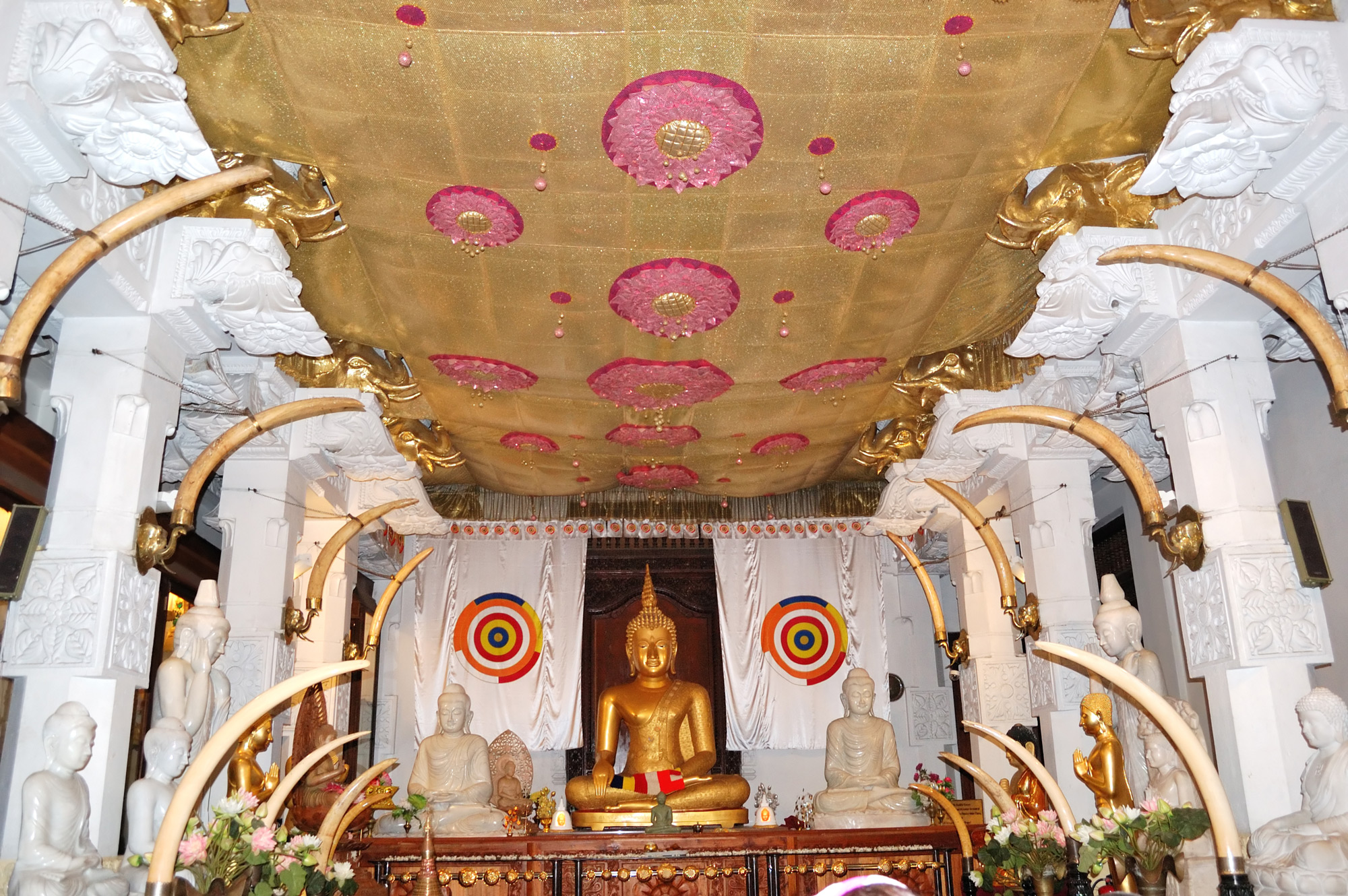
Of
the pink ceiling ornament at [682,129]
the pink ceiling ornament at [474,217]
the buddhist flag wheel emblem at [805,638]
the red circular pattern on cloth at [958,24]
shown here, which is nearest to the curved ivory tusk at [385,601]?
the pink ceiling ornament at [474,217]

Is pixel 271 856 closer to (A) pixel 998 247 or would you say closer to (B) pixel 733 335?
(B) pixel 733 335

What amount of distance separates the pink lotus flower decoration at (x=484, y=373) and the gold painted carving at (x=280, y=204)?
1.54 m

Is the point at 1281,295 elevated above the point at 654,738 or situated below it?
above

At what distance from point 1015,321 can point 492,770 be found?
5.80m

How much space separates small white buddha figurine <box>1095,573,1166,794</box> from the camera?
5.15 m

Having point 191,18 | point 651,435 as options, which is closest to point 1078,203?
point 191,18

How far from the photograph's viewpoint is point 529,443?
26.6 ft

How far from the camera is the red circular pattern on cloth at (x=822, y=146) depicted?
170 inches

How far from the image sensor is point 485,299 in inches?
221

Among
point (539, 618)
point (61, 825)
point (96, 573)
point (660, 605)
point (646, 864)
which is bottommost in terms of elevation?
point (646, 864)

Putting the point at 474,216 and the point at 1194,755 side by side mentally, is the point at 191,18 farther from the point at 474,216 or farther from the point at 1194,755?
the point at 1194,755

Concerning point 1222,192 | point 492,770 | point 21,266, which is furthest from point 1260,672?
point 492,770

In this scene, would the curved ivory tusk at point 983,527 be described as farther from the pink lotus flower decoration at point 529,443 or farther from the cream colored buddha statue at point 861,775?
the pink lotus flower decoration at point 529,443

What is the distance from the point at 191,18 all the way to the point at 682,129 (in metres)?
1.78
